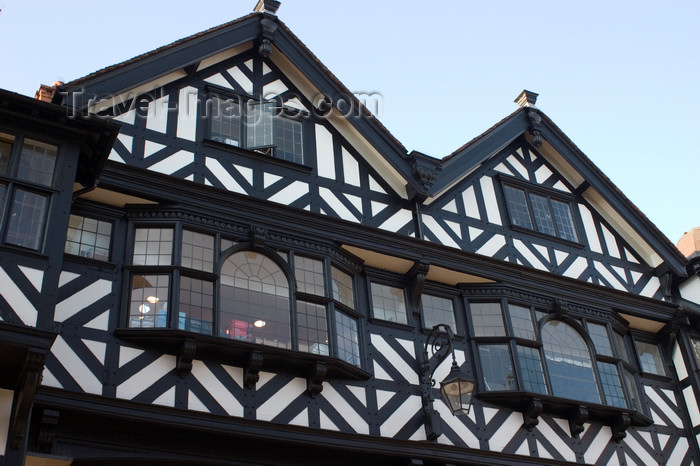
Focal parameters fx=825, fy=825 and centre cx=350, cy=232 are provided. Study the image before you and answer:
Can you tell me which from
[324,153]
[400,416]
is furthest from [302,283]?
[324,153]

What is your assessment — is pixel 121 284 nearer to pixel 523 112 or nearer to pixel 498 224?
pixel 498 224

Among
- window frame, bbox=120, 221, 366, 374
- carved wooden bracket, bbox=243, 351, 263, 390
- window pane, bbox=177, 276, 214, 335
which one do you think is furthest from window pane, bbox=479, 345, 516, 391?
window pane, bbox=177, 276, 214, 335

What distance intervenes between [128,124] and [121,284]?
307 cm

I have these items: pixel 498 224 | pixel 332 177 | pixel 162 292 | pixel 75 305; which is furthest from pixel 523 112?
pixel 75 305

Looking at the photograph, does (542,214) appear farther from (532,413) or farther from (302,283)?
(302,283)

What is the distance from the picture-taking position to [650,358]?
18.2 meters

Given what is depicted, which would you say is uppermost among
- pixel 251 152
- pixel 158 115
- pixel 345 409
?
pixel 158 115

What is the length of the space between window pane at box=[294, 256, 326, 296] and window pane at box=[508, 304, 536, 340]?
4.17 meters

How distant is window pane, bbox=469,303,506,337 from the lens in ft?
52.2

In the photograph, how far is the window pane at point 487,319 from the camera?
1591cm

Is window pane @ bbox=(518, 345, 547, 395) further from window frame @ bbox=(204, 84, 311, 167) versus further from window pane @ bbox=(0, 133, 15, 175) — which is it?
window pane @ bbox=(0, 133, 15, 175)

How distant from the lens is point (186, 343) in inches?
476

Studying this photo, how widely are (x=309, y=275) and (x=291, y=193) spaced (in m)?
1.72

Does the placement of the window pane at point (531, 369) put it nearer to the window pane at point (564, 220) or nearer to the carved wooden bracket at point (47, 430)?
the window pane at point (564, 220)
